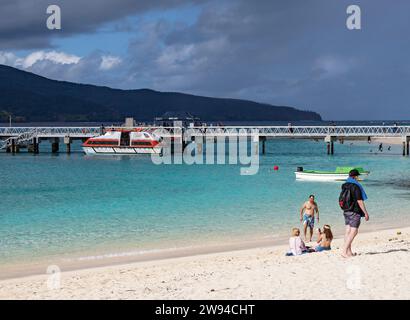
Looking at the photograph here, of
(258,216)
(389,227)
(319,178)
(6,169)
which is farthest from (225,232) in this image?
(6,169)

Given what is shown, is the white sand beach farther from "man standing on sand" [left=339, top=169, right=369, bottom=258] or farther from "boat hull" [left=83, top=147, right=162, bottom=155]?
"boat hull" [left=83, top=147, right=162, bottom=155]

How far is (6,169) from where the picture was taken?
59.6 metres

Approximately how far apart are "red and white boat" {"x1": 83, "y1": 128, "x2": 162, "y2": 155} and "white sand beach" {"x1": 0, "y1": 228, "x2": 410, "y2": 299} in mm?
64240

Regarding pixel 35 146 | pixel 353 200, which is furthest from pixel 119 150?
pixel 353 200

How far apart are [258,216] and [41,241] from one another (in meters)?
9.95

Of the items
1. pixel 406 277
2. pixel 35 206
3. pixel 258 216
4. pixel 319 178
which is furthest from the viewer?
pixel 319 178

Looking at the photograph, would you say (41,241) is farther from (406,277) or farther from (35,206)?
(406,277)

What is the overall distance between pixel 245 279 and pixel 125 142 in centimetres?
7144

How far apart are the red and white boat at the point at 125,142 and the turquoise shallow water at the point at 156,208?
2551cm

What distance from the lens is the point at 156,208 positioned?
97.1ft

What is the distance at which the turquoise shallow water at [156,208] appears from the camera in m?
20.8

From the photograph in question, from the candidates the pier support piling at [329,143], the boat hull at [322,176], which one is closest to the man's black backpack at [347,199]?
the boat hull at [322,176]

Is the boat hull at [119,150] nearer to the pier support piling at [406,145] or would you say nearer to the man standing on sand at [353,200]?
the pier support piling at [406,145]

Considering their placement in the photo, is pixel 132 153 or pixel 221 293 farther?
pixel 132 153
